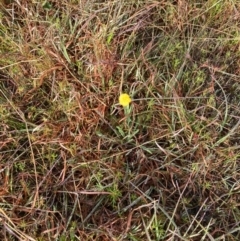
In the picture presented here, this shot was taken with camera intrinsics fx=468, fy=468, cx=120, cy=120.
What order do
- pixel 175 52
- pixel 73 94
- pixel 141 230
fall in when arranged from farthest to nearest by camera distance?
pixel 175 52 < pixel 73 94 < pixel 141 230

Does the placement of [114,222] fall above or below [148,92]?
below

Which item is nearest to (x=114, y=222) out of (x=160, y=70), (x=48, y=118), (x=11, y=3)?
(x=48, y=118)

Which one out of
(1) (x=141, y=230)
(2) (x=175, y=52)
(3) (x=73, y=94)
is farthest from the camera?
(2) (x=175, y=52)

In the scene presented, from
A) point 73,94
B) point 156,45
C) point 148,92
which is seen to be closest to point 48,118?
point 73,94

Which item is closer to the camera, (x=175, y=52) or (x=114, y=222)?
(x=114, y=222)

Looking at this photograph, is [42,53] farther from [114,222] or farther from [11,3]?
[114,222]

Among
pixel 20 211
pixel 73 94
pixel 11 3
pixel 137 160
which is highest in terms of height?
pixel 11 3
